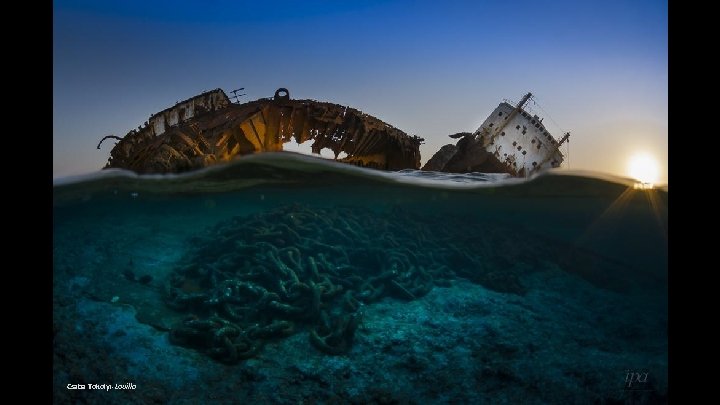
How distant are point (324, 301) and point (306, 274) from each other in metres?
0.94

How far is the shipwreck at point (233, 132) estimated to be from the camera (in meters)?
10.8

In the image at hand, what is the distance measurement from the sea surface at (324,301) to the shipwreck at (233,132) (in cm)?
85

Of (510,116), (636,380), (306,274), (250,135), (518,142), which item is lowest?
(636,380)

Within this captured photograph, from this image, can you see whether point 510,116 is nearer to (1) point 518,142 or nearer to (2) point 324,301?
(1) point 518,142

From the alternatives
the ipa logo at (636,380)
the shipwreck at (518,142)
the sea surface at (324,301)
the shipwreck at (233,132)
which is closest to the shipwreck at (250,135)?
the shipwreck at (233,132)

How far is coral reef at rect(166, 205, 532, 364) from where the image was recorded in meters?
7.60

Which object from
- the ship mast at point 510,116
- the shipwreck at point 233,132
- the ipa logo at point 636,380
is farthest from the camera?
the ship mast at point 510,116

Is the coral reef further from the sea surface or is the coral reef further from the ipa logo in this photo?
the ipa logo

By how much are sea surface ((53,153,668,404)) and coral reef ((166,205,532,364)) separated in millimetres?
43

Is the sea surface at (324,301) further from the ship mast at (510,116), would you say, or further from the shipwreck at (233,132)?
the ship mast at (510,116)

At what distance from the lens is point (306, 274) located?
912 centimetres

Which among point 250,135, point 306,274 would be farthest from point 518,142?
point 306,274
